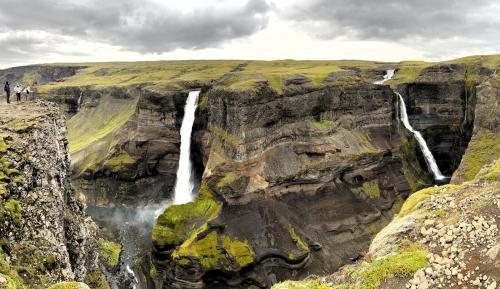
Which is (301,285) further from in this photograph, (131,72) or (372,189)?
(131,72)

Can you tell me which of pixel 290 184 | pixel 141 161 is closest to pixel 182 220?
pixel 290 184

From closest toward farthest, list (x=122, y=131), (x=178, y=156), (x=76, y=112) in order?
(x=178, y=156) < (x=122, y=131) < (x=76, y=112)

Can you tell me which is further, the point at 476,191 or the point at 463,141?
the point at 463,141

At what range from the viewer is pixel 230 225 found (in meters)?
44.7

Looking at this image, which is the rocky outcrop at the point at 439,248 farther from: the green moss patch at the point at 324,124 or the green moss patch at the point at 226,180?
the green moss patch at the point at 324,124

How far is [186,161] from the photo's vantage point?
221 feet

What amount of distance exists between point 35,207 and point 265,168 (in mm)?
32755

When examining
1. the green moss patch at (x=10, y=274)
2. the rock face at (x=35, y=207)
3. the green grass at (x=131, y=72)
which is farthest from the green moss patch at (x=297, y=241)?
the green grass at (x=131, y=72)

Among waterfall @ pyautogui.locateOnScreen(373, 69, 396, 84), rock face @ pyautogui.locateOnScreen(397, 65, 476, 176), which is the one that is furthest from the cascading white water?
waterfall @ pyautogui.locateOnScreen(373, 69, 396, 84)

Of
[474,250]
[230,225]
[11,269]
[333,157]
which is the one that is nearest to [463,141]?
[333,157]

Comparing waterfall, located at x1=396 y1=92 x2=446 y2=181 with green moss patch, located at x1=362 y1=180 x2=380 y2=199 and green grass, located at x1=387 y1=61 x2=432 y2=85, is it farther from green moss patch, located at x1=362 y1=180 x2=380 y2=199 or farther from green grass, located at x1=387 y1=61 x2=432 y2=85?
green moss patch, located at x1=362 y1=180 x2=380 y2=199

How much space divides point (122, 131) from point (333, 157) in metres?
41.4

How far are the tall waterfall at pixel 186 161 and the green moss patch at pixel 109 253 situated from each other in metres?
13.1

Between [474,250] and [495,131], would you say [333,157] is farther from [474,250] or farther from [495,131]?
[474,250]
